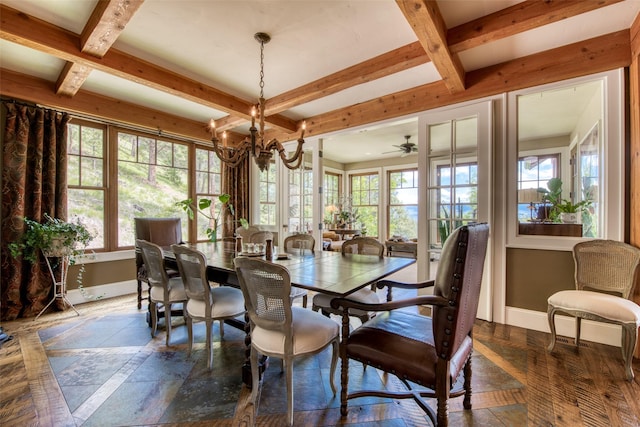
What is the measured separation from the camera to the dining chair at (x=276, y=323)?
149 centimetres

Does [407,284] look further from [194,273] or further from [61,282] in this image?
[61,282]

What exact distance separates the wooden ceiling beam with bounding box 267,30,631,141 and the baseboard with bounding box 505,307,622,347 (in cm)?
226

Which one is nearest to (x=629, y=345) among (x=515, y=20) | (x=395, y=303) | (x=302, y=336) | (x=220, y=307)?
(x=395, y=303)

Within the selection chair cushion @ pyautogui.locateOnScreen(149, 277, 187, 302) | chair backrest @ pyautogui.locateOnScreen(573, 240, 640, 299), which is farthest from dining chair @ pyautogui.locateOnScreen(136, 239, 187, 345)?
chair backrest @ pyautogui.locateOnScreen(573, 240, 640, 299)

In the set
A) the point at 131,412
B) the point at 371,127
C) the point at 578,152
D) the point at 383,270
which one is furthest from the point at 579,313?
the point at 578,152

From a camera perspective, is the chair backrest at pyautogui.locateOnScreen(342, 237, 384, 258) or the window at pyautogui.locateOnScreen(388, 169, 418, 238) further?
the window at pyautogui.locateOnScreen(388, 169, 418, 238)

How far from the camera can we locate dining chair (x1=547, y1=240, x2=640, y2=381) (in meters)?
1.98

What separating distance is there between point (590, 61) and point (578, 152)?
2584 millimetres

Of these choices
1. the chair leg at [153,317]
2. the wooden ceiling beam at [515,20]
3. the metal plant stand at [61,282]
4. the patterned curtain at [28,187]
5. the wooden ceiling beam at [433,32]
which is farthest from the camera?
the metal plant stand at [61,282]

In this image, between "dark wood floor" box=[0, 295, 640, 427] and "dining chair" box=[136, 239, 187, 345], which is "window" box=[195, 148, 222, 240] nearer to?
"dining chair" box=[136, 239, 187, 345]

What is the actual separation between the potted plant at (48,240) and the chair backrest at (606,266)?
5.10 meters

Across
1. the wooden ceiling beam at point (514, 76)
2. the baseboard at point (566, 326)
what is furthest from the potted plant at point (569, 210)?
the wooden ceiling beam at point (514, 76)

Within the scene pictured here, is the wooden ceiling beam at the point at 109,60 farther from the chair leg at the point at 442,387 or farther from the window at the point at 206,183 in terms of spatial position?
the chair leg at the point at 442,387

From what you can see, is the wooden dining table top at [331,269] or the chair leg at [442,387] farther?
the wooden dining table top at [331,269]
